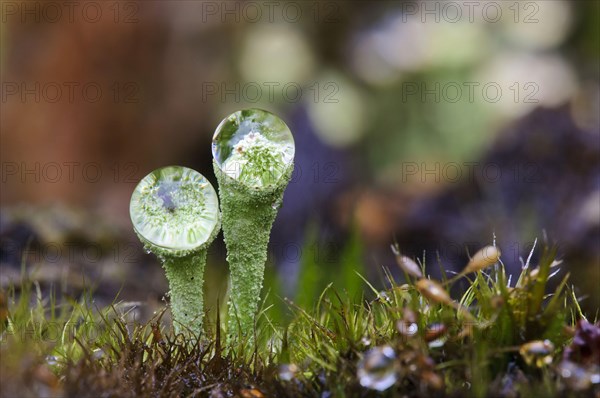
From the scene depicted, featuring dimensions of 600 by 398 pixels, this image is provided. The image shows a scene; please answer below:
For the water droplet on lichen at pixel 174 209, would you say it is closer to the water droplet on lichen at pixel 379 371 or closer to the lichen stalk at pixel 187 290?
the lichen stalk at pixel 187 290

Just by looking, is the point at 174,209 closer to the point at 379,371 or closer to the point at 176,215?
the point at 176,215

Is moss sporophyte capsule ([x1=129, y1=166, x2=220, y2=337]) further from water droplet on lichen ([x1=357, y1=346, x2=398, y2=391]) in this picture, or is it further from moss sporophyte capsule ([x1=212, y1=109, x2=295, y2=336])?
water droplet on lichen ([x1=357, y1=346, x2=398, y2=391])

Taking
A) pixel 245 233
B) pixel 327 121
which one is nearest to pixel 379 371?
pixel 245 233

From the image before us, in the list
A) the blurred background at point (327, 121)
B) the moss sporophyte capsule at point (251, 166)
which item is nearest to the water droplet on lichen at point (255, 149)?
the moss sporophyte capsule at point (251, 166)

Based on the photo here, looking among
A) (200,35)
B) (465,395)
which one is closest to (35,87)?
(200,35)

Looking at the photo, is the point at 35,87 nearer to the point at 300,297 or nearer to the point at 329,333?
the point at 300,297
